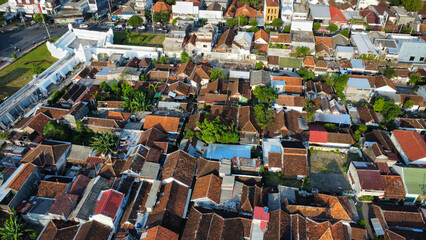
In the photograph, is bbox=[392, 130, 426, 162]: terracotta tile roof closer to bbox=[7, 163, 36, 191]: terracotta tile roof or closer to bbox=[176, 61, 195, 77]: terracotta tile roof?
bbox=[176, 61, 195, 77]: terracotta tile roof

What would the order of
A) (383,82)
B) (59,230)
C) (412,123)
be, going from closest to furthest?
(59,230) → (412,123) → (383,82)

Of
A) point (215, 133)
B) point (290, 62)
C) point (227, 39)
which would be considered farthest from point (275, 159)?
point (227, 39)

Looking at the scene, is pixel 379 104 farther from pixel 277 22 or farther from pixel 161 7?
pixel 161 7

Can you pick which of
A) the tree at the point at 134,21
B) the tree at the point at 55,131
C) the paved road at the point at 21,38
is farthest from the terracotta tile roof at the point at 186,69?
the paved road at the point at 21,38

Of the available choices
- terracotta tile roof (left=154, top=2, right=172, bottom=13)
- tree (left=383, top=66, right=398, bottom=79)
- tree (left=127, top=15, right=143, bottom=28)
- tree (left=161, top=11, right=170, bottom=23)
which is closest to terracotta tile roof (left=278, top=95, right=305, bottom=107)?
tree (left=383, top=66, right=398, bottom=79)

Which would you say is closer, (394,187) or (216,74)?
(394,187)

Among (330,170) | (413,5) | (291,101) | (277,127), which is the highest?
(413,5)

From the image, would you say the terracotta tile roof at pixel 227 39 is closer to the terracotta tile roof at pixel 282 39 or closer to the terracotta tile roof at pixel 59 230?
the terracotta tile roof at pixel 282 39
